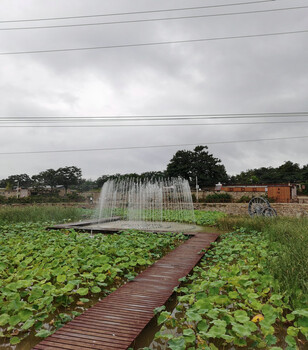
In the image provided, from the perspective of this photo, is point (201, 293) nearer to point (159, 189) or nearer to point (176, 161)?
point (159, 189)

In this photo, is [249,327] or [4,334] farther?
[4,334]

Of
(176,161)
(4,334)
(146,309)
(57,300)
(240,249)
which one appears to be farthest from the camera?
(176,161)

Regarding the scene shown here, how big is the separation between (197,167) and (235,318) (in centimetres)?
3641

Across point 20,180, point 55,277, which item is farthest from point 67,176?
point 55,277

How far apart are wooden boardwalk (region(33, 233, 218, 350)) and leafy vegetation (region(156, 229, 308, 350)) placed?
0.24 metres

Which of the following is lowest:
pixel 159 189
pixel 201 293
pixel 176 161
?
pixel 201 293

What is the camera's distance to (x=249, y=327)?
233 centimetres

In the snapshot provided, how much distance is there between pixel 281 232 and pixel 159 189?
835 centimetres

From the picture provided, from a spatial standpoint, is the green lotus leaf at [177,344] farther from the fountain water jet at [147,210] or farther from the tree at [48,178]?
the tree at [48,178]

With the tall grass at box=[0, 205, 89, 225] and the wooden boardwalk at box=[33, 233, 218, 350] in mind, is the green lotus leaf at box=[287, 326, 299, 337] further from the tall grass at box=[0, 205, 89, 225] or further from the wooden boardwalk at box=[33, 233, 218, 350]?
the tall grass at box=[0, 205, 89, 225]

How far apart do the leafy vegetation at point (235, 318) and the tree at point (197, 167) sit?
34285 millimetres

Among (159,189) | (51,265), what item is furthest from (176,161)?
(51,265)

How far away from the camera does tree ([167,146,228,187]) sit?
3847cm

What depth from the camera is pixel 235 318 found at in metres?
2.60
